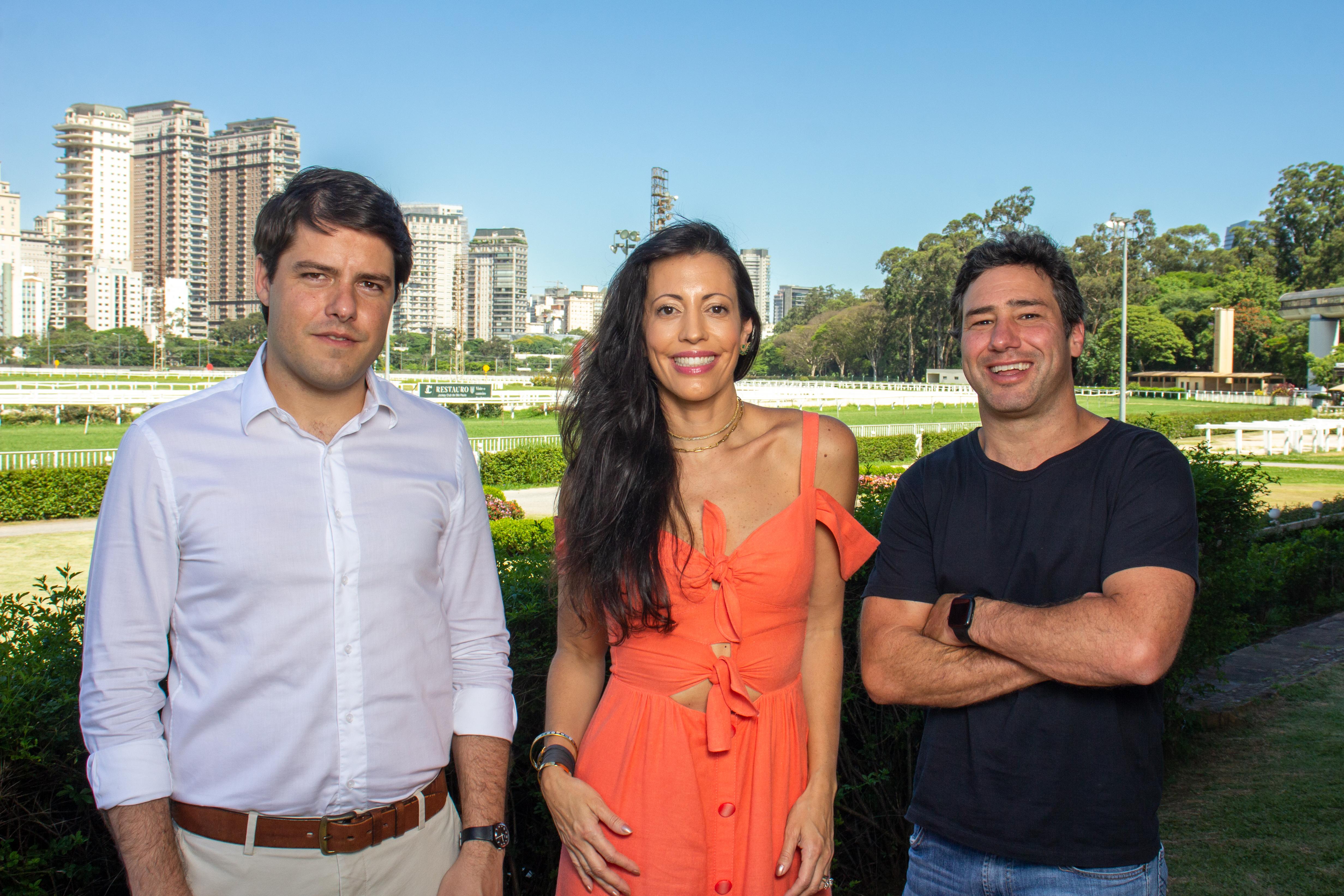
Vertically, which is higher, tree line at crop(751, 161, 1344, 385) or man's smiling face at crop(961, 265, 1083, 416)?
tree line at crop(751, 161, 1344, 385)

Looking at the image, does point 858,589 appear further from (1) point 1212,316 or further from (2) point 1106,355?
(1) point 1212,316

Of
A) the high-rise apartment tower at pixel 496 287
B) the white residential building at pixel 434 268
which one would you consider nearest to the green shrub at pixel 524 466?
the white residential building at pixel 434 268

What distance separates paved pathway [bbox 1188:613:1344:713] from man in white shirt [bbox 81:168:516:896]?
500 centimetres

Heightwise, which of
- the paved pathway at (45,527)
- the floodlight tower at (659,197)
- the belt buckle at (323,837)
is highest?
the floodlight tower at (659,197)

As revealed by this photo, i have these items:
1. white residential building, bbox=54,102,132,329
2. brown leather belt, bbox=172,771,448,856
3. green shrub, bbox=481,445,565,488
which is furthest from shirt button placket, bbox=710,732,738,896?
white residential building, bbox=54,102,132,329

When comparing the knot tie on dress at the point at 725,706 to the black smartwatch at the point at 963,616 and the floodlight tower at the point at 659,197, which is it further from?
the floodlight tower at the point at 659,197

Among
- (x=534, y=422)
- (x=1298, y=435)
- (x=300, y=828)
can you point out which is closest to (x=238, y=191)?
(x=534, y=422)

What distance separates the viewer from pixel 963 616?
2.04m

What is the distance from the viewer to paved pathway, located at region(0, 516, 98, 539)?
14.5 meters

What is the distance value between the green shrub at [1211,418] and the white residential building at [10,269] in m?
135

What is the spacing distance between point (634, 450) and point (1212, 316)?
82.1 m

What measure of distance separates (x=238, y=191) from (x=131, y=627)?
404 feet

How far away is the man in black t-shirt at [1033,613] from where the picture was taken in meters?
1.88

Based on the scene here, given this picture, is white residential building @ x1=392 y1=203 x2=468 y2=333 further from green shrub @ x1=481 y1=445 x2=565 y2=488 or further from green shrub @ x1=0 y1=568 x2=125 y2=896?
green shrub @ x1=0 y1=568 x2=125 y2=896
